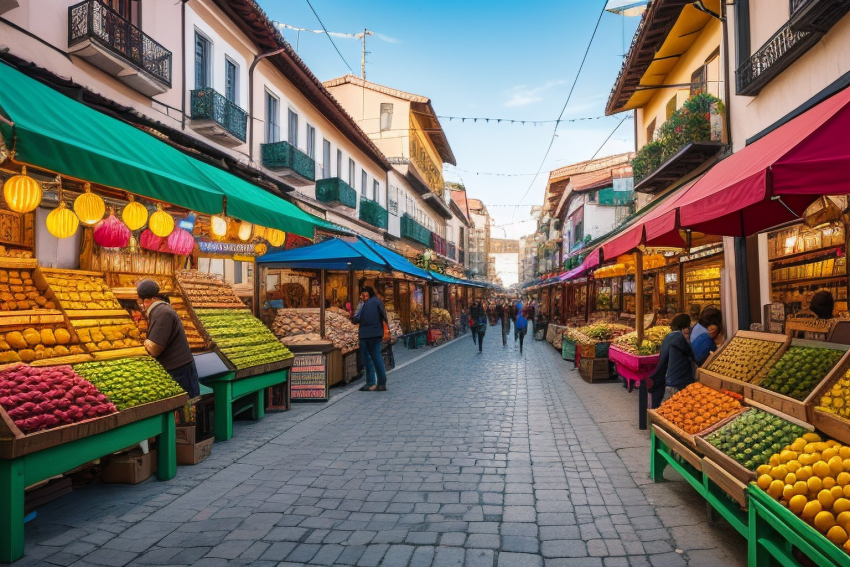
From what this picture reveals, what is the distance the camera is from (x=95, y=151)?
4660 millimetres

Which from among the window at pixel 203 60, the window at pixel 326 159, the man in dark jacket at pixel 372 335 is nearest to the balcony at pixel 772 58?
the man in dark jacket at pixel 372 335

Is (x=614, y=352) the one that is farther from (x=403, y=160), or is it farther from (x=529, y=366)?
(x=403, y=160)

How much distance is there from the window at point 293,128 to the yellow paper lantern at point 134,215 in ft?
37.0

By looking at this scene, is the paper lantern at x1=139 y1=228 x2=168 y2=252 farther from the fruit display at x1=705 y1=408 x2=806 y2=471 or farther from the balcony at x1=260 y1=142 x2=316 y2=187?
the fruit display at x1=705 y1=408 x2=806 y2=471

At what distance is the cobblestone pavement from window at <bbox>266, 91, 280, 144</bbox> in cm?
1013

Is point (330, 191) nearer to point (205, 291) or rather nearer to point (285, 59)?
point (285, 59)

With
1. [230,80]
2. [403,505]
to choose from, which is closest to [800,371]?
[403,505]

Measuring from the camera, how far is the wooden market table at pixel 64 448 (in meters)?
3.77

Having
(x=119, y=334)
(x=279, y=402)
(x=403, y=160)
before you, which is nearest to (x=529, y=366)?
(x=279, y=402)

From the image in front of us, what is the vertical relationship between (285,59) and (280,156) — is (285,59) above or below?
above

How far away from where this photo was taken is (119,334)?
6.58 meters

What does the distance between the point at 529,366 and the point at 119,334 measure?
10950mm

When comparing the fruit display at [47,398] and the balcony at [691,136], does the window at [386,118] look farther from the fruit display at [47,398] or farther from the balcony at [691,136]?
the fruit display at [47,398]

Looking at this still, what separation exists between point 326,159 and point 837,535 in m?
19.5
